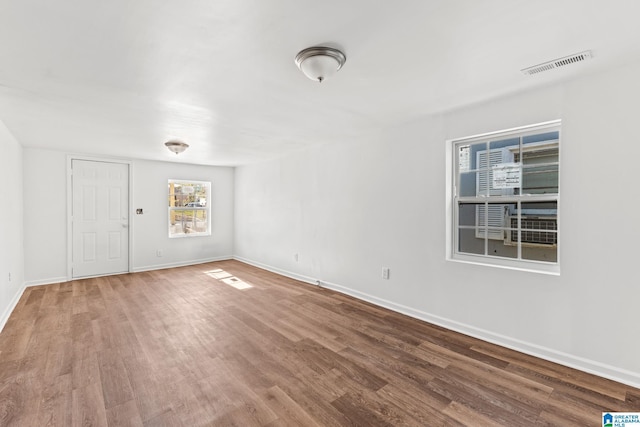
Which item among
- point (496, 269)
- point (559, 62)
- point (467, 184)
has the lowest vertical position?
point (496, 269)

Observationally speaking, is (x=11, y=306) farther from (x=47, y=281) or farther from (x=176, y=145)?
(x=176, y=145)

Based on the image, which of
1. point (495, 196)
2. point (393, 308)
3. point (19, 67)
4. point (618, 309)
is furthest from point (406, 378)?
point (19, 67)

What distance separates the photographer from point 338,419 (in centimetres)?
181

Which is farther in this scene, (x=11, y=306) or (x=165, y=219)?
(x=165, y=219)

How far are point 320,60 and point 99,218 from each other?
5621mm

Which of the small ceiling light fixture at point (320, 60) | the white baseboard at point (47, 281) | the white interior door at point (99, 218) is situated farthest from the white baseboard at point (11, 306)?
the small ceiling light fixture at point (320, 60)

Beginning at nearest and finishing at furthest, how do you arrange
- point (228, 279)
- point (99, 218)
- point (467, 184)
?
point (467, 184) < point (228, 279) < point (99, 218)

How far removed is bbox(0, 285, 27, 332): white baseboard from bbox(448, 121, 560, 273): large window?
5019mm

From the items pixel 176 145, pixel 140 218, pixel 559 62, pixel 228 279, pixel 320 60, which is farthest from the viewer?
pixel 140 218

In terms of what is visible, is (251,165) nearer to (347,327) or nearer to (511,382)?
(347,327)

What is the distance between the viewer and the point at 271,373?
230 cm

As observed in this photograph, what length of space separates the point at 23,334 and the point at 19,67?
2.65 m

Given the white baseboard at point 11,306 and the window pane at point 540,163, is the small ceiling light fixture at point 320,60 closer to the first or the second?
the window pane at point 540,163

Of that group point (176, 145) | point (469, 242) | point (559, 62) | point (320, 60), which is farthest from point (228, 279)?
point (559, 62)
